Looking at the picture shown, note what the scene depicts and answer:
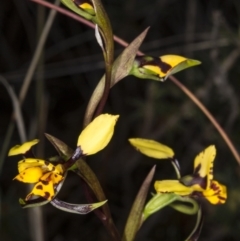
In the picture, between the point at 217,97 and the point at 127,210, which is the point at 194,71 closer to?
the point at 217,97

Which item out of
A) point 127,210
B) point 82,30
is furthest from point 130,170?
point 82,30

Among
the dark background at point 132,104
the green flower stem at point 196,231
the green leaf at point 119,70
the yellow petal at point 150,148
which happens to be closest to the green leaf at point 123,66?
the green leaf at point 119,70

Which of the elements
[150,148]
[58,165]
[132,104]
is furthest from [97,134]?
[132,104]

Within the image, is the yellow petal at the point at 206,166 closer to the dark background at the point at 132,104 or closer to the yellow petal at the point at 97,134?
the yellow petal at the point at 97,134

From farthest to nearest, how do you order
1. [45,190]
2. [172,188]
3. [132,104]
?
1. [132,104]
2. [172,188]
3. [45,190]

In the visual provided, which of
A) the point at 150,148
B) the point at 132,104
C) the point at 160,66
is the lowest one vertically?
the point at 132,104

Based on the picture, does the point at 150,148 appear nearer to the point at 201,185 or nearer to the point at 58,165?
the point at 201,185

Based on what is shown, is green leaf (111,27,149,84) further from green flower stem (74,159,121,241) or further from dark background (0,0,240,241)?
dark background (0,0,240,241)
